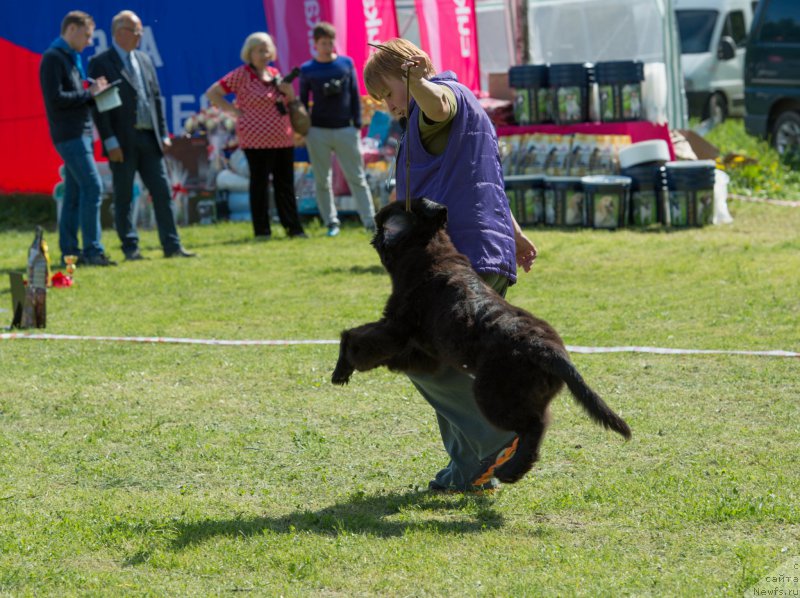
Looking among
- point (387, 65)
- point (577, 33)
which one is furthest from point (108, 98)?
point (577, 33)

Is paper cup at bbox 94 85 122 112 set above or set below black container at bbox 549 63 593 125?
above

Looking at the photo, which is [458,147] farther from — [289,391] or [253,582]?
[289,391]

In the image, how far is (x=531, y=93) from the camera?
1323 cm

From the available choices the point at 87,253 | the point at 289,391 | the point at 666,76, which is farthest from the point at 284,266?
the point at 666,76

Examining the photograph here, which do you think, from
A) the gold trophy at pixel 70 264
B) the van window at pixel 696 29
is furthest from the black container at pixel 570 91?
the van window at pixel 696 29

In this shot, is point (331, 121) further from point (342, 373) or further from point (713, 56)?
point (713, 56)

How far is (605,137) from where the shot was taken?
42.5 feet

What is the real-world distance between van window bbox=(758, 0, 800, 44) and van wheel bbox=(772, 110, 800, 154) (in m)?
1.18

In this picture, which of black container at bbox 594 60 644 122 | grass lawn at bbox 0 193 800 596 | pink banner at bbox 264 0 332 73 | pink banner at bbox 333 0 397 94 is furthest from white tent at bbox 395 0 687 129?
grass lawn at bbox 0 193 800 596

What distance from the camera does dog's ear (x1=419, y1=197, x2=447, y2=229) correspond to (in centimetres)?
424

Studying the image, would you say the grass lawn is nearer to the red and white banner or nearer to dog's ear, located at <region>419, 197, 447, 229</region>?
dog's ear, located at <region>419, 197, 447, 229</region>

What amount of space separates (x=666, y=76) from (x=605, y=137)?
2.32m

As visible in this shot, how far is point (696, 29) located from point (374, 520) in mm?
19076

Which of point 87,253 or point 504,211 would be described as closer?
point 504,211
